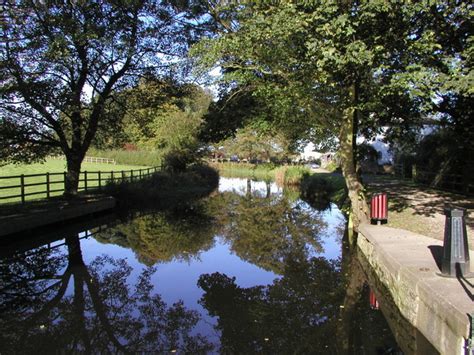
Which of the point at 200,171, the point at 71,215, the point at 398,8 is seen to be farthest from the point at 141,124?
the point at 200,171

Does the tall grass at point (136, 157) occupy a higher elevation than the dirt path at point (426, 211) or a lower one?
higher

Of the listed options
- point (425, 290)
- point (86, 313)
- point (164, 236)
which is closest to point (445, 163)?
point (164, 236)

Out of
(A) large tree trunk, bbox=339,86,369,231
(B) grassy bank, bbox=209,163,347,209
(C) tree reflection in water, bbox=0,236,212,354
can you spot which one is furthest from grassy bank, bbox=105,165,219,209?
(A) large tree trunk, bbox=339,86,369,231

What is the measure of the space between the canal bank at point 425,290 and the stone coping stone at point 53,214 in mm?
10018

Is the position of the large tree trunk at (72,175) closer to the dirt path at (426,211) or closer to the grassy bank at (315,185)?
the grassy bank at (315,185)

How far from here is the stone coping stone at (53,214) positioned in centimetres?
1349

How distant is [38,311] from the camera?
803 cm

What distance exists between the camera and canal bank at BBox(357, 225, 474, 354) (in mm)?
5129

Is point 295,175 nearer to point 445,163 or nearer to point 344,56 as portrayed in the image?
point 445,163

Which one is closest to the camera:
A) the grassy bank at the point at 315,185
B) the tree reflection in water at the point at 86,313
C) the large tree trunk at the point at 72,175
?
the tree reflection in water at the point at 86,313

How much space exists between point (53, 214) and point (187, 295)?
877 cm

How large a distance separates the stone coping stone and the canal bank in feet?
32.9

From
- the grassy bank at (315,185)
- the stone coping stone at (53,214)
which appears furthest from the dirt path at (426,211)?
the stone coping stone at (53,214)

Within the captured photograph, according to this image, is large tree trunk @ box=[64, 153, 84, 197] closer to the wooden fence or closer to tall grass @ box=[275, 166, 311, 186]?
the wooden fence
